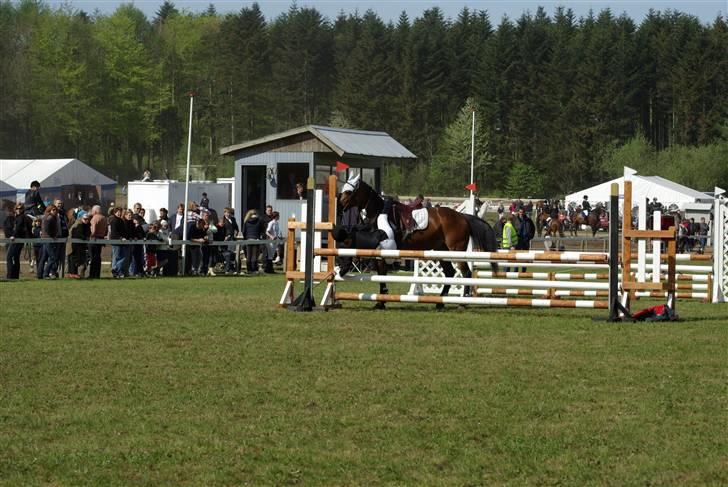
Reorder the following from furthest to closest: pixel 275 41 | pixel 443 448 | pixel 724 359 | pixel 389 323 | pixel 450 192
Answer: pixel 275 41, pixel 450 192, pixel 389 323, pixel 724 359, pixel 443 448

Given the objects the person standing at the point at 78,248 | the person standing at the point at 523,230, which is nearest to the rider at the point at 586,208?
the person standing at the point at 523,230

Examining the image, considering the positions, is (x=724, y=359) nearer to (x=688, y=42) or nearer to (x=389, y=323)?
(x=389, y=323)

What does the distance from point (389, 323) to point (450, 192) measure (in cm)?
8639

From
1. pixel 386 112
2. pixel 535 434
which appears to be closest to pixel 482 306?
pixel 535 434

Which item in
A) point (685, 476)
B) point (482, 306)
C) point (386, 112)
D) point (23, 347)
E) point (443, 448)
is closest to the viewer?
point (685, 476)

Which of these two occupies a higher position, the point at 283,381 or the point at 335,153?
the point at 335,153

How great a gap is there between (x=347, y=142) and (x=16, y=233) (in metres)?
13.1

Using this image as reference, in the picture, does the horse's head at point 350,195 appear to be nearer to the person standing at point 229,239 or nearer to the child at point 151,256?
the child at point 151,256

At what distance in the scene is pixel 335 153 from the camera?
36.2 metres

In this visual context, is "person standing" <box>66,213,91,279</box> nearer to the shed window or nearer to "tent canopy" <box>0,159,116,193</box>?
the shed window

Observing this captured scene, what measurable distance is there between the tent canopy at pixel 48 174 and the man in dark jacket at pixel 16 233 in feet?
84.0

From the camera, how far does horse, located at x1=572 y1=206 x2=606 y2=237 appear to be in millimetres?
58094

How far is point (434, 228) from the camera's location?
58.1ft

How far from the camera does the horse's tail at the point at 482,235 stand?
1786 centimetres
